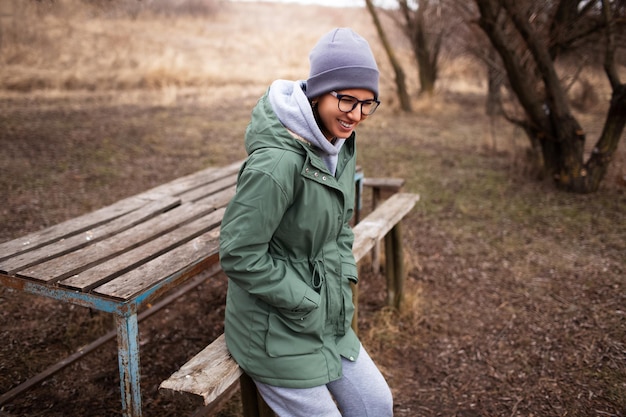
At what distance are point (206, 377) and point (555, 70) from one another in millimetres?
5480

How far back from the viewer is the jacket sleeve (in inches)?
64.2

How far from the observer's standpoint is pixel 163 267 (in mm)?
2252

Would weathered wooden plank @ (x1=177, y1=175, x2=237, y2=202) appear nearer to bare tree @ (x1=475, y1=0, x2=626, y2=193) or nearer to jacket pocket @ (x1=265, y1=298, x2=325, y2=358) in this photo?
jacket pocket @ (x1=265, y1=298, x2=325, y2=358)

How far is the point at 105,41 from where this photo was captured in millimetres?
18859

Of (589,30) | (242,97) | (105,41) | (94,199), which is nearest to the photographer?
(94,199)

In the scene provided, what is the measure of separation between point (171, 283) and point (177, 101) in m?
10.3

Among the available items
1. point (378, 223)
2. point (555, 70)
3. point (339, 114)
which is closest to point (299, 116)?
point (339, 114)

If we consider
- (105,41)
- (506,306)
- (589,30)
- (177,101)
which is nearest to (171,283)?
(506,306)

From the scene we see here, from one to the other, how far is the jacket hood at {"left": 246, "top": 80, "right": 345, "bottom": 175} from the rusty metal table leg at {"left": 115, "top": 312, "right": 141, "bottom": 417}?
2.73 ft

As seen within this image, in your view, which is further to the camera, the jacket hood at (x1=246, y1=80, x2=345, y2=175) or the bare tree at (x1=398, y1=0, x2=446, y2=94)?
the bare tree at (x1=398, y1=0, x2=446, y2=94)

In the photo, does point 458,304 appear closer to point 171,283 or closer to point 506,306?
point 506,306

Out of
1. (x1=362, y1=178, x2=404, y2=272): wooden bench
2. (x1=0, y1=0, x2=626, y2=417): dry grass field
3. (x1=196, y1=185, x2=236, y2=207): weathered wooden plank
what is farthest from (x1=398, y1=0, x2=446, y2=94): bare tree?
(x1=196, y1=185, x2=236, y2=207): weathered wooden plank

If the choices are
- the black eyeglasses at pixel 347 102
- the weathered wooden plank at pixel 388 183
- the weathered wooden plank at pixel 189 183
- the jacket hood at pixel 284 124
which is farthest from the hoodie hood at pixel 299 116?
the weathered wooden plank at pixel 388 183

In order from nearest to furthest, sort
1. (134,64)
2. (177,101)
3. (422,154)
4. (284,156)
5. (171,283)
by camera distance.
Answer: (284,156), (171,283), (422,154), (177,101), (134,64)
